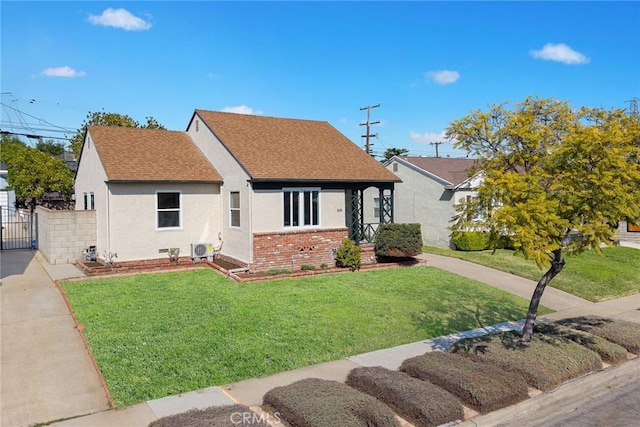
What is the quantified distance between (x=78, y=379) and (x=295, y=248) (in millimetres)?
8898

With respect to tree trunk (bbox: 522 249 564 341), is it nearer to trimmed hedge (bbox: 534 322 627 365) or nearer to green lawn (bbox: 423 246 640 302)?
trimmed hedge (bbox: 534 322 627 365)

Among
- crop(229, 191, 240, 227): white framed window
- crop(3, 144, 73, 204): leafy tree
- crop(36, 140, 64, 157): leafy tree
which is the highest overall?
crop(36, 140, 64, 157): leafy tree

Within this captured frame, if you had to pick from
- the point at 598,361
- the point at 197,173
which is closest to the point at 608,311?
the point at 598,361

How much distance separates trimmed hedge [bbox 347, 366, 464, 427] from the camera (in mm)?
5805

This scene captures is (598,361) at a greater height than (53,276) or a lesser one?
lesser

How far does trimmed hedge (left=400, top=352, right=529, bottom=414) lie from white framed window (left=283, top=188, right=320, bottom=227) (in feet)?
28.4

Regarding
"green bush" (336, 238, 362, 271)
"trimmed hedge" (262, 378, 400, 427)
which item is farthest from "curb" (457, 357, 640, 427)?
"green bush" (336, 238, 362, 271)

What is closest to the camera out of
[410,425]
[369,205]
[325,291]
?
[410,425]

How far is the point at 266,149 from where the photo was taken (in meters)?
16.5

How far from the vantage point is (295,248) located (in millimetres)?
15258

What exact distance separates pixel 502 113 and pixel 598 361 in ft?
15.1

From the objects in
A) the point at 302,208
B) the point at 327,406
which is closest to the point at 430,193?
the point at 302,208

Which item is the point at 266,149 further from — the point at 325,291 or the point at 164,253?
the point at 325,291

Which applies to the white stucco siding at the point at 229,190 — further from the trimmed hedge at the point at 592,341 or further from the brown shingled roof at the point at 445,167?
the brown shingled roof at the point at 445,167
